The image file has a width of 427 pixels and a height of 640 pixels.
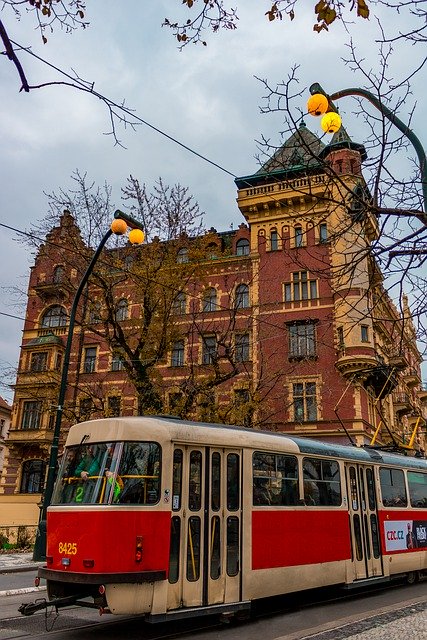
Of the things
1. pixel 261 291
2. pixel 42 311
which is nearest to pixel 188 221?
pixel 261 291

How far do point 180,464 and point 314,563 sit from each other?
3523 millimetres

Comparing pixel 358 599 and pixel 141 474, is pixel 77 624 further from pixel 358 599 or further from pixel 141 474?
pixel 358 599

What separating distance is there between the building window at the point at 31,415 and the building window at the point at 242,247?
15927 mm

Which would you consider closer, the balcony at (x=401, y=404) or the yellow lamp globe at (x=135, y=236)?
the yellow lamp globe at (x=135, y=236)

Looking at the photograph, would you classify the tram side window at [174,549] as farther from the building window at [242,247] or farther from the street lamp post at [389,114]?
the building window at [242,247]

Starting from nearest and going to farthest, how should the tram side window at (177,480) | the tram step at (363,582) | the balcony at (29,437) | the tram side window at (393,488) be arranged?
the tram side window at (177,480) → the tram step at (363,582) → the tram side window at (393,488) → the balcony at (29,437)

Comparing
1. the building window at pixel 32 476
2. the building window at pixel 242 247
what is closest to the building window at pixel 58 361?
the building window at pixel 32 476

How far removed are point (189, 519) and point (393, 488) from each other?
21.3ft

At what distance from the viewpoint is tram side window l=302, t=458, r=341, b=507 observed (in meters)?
9.98

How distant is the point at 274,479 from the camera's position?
30.6 feet

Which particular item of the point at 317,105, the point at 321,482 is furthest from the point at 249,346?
the point at 317,105

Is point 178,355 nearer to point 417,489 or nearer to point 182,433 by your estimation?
point 417,489

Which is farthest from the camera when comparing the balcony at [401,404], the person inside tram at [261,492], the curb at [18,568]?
the balcony at [401,404]

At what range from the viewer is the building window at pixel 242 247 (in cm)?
3622
